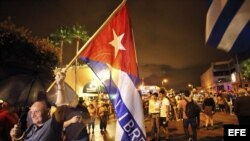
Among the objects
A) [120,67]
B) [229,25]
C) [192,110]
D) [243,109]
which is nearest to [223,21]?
[229,25]

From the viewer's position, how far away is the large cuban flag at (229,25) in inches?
253

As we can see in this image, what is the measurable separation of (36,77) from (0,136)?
1801mm

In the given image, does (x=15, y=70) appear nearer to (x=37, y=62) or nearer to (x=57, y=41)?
(x=37, y=62)

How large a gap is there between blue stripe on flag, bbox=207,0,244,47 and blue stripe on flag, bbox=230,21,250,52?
0.31m

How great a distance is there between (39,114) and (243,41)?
408 centimetres

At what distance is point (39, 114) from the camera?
3.97 meters

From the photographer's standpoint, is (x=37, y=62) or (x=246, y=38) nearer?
(x=246, y=38)

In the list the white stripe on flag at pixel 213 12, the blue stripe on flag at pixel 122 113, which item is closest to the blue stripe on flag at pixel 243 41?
the white stripe on flag at pixel 213 12

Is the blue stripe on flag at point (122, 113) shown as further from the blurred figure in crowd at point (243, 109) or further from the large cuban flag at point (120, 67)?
the blurred figure in crowd at point (243, 109)

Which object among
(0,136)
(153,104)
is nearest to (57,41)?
(153,104)

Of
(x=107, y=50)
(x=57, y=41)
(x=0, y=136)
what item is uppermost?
(x=57, y=41)

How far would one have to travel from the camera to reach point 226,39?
22.1 ft

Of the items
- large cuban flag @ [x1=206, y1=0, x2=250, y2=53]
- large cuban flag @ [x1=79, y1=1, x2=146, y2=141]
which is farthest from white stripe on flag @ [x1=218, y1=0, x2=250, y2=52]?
large cuban flag @ [x1=79, y1=1, x2=146, y2=141]

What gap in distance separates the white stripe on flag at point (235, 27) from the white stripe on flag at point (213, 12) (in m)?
0.29
